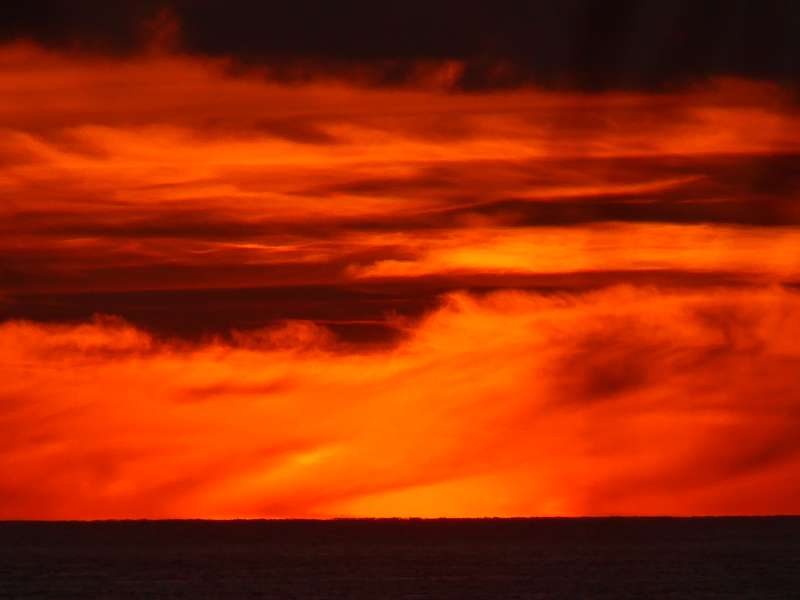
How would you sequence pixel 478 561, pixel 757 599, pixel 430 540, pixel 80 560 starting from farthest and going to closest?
pixel 430 540 < pixel 80 560 < pixel 478 561 < pixel 757 599

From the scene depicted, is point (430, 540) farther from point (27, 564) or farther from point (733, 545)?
point (27, 564)

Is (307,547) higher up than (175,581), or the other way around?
(307,547)

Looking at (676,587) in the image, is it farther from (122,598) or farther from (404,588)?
(122,598)

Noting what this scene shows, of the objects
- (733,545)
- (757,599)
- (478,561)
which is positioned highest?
(733,545)

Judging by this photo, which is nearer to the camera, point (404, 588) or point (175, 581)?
point (404, 588)

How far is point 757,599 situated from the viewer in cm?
9562

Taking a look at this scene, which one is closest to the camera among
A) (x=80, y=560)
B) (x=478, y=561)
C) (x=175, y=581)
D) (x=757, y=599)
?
(x=757, y=599)

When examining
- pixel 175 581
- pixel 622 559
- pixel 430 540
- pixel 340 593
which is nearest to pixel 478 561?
pixel 622 559

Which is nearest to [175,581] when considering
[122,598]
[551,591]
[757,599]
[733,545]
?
Answer: [122,598]

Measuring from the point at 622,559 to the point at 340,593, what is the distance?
4580cm

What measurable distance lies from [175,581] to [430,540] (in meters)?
84.9

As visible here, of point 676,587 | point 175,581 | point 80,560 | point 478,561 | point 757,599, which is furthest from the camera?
point 80,560

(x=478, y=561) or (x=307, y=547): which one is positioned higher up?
(x=307, y=547)

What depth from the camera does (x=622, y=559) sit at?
461ft
